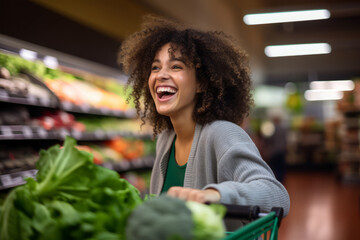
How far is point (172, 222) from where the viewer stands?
0.79m

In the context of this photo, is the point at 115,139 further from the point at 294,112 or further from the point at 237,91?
the point at 294,112

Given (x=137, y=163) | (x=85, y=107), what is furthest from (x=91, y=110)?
(x=137, y=163)

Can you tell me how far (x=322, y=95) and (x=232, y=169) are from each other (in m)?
17.1

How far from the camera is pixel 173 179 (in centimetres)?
183

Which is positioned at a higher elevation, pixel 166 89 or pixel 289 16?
pixel 289 16

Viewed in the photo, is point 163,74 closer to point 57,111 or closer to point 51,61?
point 51,61

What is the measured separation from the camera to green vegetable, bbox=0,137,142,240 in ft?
2.84

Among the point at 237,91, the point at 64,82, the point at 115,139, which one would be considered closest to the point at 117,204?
the point at 237,91

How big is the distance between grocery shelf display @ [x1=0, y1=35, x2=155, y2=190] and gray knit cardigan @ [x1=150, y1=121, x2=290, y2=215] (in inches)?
91.4

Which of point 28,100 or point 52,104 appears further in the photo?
point 52,104

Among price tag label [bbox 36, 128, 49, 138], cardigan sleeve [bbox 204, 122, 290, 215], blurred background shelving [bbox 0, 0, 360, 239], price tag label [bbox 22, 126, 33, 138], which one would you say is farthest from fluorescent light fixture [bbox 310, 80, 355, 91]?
cardigan sleeve [bbox 204, 122, 290, 215]

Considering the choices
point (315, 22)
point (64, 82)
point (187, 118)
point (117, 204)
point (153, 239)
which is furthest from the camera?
point (315, 22)

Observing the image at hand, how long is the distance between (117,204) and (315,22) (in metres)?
12.8

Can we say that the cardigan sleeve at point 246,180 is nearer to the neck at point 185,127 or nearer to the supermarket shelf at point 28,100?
the neck at point 185,127
